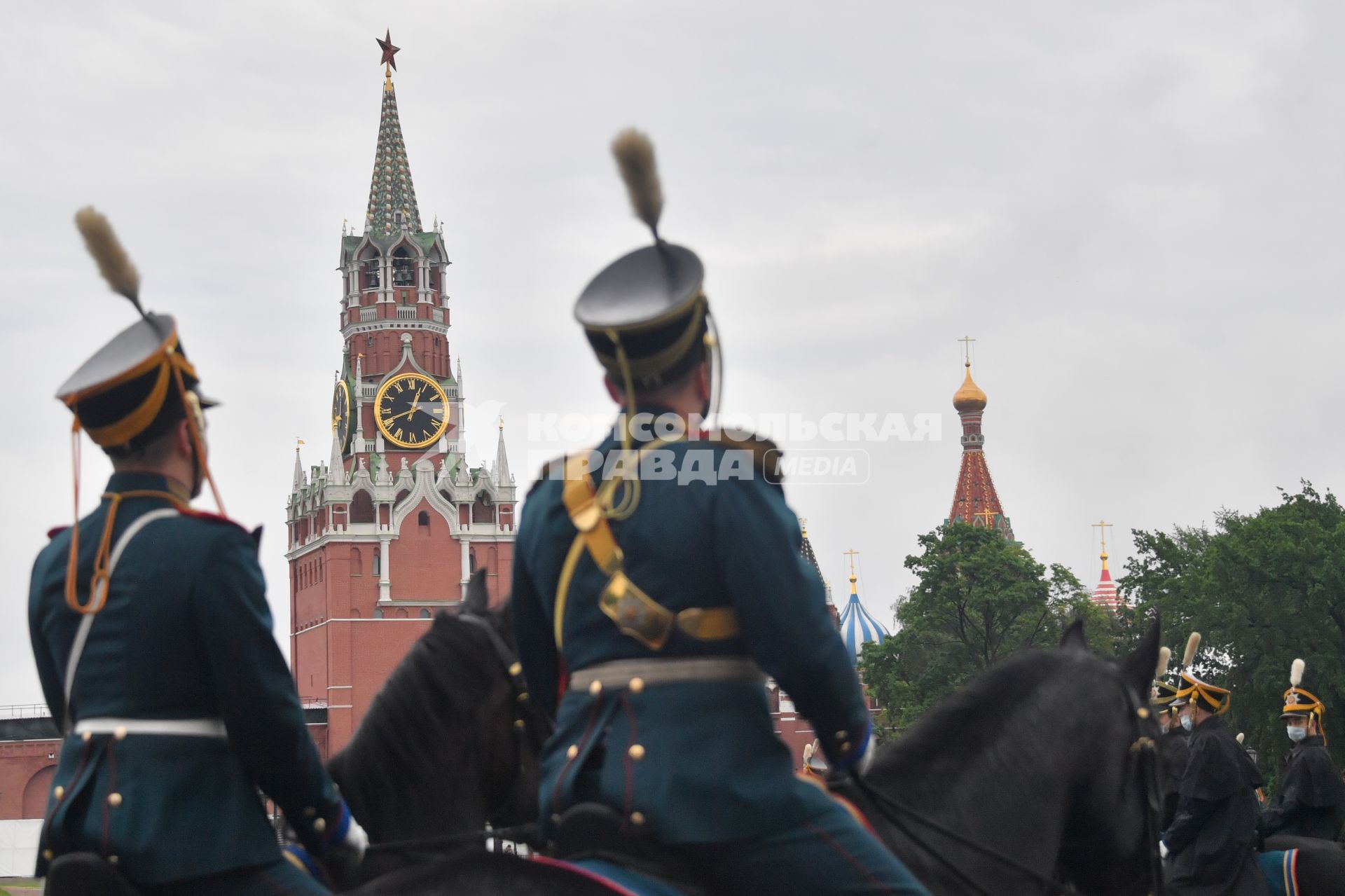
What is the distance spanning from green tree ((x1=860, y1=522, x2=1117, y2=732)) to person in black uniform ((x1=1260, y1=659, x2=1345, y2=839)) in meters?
42.3

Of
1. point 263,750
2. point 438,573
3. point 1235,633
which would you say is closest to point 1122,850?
point 263,750

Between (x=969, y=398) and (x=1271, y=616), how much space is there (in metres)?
61.8

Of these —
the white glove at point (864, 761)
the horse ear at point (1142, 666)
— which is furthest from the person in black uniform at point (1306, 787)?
the white glove at point (864, 761)

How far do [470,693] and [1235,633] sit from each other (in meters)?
37.3

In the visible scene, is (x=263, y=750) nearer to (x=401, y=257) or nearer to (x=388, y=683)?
(x=388, y=683)

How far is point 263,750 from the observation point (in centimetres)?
444

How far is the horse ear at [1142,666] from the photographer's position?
18.6 feet

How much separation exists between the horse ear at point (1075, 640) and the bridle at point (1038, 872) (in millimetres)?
187

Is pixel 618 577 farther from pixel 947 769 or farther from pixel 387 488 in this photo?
pixel 387 488

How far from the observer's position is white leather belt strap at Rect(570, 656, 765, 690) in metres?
4.29

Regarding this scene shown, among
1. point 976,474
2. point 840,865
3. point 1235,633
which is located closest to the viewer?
point 840,865

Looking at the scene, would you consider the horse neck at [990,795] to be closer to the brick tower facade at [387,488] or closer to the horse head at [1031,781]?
the horse head at [1031,781]

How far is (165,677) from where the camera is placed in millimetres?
4418

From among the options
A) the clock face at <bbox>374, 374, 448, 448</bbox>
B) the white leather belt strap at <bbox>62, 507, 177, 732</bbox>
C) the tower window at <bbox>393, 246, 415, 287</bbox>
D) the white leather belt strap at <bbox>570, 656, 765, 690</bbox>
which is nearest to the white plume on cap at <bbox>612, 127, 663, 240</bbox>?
the white leather belt strap at <bbox>570, 656, 765, 690</bbox>
